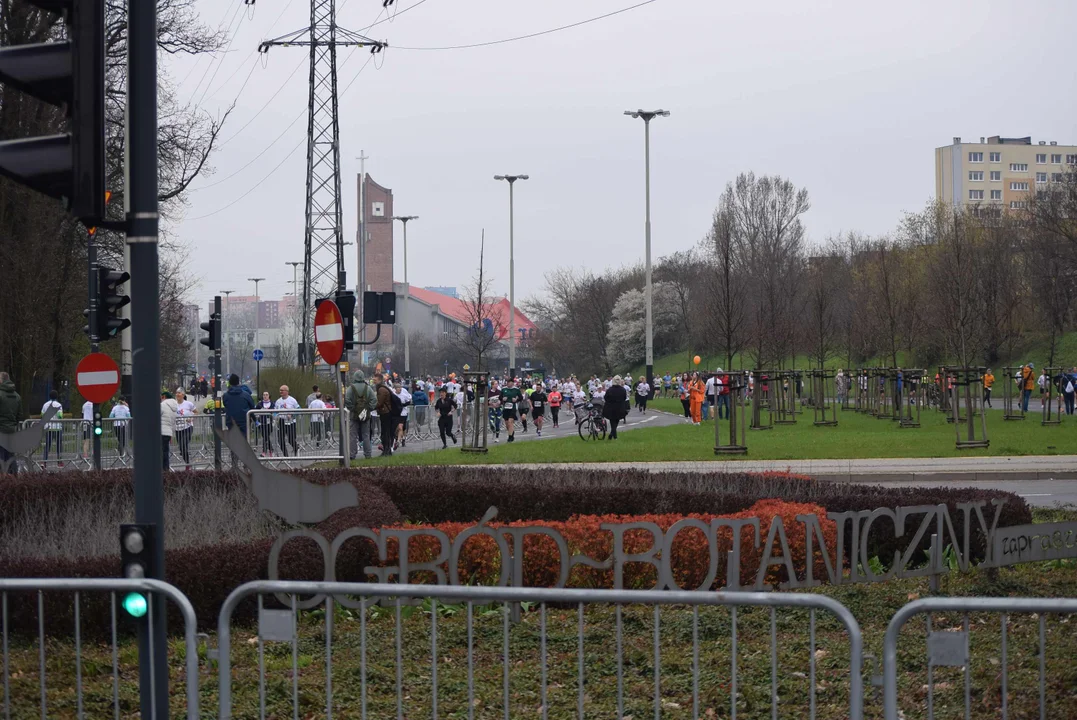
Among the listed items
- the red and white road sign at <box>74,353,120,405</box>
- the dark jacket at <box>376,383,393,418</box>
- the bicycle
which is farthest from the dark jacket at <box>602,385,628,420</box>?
the red and white road sign at <box>74,353,120,405</box>

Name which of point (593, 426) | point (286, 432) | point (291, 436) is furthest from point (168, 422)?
point (593, 426)

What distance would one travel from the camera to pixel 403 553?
8359mm

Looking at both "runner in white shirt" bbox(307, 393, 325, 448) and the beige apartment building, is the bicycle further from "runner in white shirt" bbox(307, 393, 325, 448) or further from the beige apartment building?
the beige apartment building

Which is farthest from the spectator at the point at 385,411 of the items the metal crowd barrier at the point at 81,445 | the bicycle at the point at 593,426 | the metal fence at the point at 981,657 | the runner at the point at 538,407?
the metal fence at the point at 981,657

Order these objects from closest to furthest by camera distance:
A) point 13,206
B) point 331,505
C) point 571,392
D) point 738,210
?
1. point 331,505
2. point 13,206
3. point 571,392
4. point 738,210

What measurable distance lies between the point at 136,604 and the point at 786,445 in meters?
24.7

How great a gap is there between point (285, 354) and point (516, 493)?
64679 mm

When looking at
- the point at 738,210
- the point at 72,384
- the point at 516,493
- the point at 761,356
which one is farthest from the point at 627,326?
the point at 516,493

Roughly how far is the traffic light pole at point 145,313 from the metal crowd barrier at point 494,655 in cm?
30

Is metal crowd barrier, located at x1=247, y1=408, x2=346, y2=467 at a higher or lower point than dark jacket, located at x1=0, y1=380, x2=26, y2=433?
lower

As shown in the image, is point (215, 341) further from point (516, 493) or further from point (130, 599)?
point (130, 599)

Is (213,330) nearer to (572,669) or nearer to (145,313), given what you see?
(572,669)

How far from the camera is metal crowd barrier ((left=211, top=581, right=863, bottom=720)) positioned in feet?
14.6

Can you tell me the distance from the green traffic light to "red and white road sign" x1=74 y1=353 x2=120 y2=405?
14568 mm
